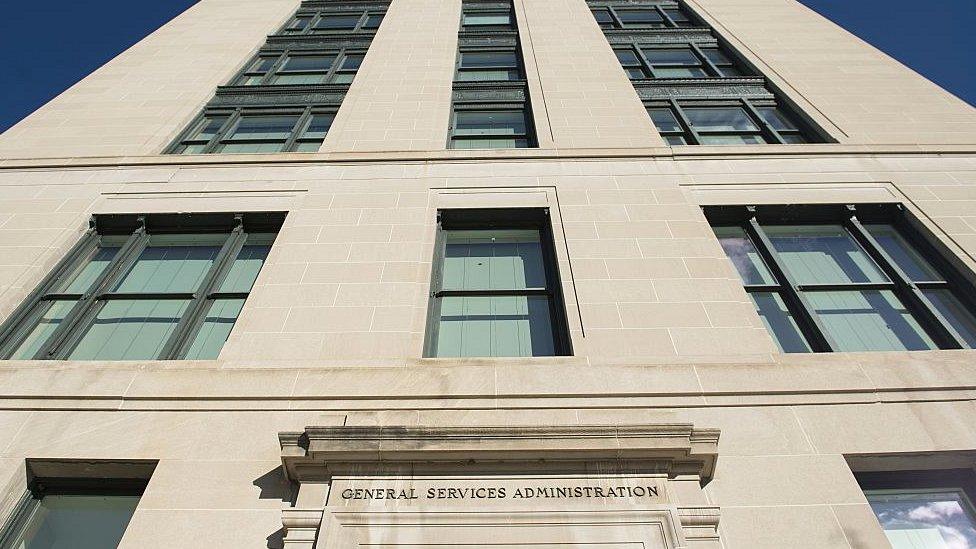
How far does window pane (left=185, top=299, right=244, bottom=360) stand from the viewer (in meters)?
8.26

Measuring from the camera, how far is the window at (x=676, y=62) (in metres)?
16.8

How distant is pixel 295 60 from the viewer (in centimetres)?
1830

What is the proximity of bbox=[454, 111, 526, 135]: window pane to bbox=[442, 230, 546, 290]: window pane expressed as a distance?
14.1ft

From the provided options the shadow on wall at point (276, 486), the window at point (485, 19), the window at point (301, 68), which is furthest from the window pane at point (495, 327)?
the window at point (485, 19)

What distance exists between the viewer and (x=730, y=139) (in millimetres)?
13352

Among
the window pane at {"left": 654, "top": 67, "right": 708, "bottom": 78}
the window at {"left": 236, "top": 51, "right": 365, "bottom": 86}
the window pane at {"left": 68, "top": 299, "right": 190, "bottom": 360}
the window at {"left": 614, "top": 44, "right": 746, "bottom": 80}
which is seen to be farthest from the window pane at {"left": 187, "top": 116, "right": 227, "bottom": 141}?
the window pane at {"left": 654, "top": 67, "right": 708, "bottom": 78}

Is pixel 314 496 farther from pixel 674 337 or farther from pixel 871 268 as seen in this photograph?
pixel 871 268

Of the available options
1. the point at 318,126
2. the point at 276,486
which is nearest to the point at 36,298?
the point at 276,486

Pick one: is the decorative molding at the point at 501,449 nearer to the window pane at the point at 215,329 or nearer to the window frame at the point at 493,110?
the window pane at the point at 215,329

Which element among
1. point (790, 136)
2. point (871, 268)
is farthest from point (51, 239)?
point (790, 136)

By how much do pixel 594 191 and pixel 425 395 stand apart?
5.29m

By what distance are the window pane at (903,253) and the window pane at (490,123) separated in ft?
25.0

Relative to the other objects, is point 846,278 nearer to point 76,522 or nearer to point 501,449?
point 501,449

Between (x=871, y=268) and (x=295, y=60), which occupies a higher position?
(x=295, y=60)
